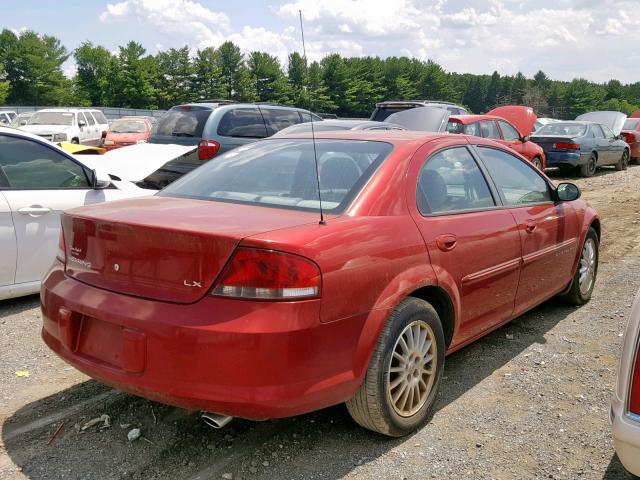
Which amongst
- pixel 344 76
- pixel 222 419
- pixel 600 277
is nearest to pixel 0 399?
pixel 222 419

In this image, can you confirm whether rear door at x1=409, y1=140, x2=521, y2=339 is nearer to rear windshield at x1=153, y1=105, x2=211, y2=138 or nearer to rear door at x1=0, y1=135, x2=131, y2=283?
rear door at x1=0, y1=135, x2=131, y2=283

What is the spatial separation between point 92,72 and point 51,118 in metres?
54.7

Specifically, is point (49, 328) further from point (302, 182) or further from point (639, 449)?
point (639, 449)

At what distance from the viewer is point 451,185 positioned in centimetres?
380

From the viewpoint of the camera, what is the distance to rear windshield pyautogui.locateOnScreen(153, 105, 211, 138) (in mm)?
A: 9906

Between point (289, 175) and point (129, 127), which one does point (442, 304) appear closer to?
point (289, 175)

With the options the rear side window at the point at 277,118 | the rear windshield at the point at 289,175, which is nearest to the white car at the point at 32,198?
the rear windshield at the point at 289,175

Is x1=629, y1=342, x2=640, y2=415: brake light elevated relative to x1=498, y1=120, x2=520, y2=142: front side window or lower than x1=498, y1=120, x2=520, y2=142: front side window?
lower

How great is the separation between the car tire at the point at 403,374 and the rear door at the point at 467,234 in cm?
31

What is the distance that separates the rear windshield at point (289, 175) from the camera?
3.30 m

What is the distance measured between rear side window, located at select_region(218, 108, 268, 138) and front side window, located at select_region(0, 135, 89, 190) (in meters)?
4.31

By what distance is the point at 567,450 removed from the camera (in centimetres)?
314

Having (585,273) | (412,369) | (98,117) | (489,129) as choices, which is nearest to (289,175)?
(412,369)

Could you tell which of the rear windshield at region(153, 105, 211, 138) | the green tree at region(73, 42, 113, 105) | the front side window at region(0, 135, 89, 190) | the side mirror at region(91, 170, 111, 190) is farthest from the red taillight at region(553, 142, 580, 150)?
the green tree at region(73, 42, 113, 105)
